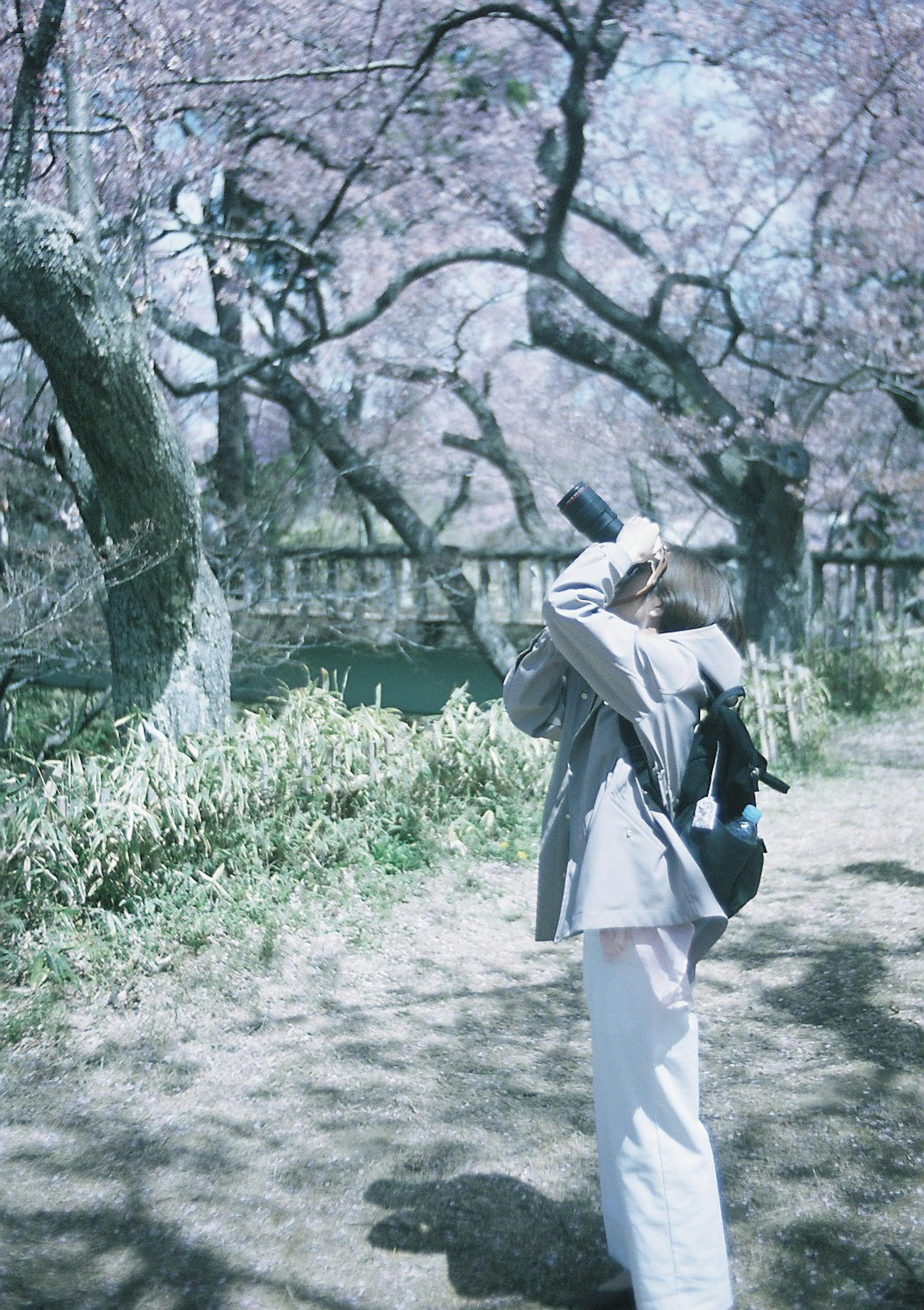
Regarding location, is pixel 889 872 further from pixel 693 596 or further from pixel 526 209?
pixel 526 209

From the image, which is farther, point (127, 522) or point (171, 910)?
point (127, 522)

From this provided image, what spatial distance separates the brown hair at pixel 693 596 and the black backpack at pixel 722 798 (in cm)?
18

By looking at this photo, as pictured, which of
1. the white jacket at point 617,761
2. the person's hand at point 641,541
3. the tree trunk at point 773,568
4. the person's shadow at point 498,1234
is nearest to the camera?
the white jacket at point 617,761

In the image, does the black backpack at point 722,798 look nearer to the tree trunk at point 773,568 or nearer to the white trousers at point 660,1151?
the white trousers at point 660,1151

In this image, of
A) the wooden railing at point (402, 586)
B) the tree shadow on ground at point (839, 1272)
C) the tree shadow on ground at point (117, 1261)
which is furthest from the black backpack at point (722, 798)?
the wooden railing at point (402, 586)

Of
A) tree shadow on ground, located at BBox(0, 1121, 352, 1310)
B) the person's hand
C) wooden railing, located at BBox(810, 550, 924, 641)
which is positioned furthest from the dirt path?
wooden railing, located at BBox(810, 550, 924, 641)

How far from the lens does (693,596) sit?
7.70 feet

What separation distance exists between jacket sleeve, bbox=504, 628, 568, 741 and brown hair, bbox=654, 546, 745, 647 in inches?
9.8

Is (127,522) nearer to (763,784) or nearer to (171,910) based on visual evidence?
(171,910)

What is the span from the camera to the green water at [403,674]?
11.3 m

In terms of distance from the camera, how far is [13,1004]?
412 centimetres

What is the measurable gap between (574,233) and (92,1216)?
473 inches

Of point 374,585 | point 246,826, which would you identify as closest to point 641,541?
point 246,826

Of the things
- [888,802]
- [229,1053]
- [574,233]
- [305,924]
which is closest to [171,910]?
[305,924]
